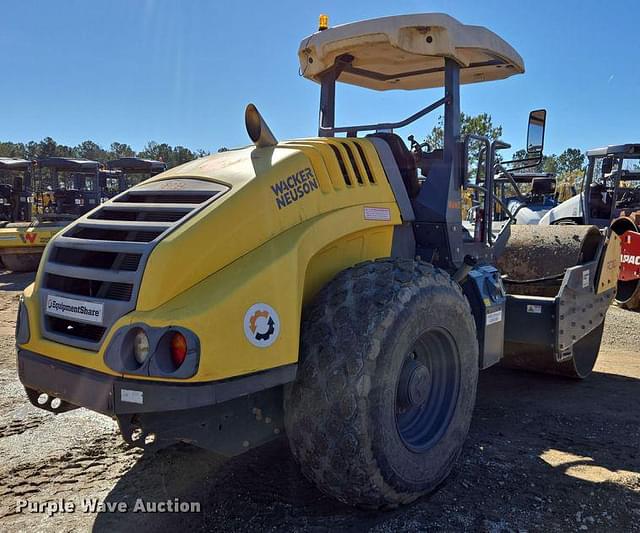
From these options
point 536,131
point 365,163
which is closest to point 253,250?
point 365,163

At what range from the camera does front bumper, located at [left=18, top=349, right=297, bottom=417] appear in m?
2.30

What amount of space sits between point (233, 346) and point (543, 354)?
3868 millimetres

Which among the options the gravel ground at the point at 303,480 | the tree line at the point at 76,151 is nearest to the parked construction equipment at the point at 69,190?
the gravel ground at the point at 303,480

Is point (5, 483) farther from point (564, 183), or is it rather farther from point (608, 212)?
point (564, 183)

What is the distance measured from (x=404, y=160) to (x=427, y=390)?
1.59 meters

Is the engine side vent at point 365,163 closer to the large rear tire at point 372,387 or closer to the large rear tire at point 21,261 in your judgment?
the large rear tire at point 372,387

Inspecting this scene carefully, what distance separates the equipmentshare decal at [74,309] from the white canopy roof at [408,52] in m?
2.43

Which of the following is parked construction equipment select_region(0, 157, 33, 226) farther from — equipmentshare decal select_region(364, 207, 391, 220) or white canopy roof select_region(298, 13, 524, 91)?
equipmentshare decal select_region(364, 207, 391, 220)

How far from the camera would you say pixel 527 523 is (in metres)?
2.88

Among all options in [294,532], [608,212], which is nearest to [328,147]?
[294,532]

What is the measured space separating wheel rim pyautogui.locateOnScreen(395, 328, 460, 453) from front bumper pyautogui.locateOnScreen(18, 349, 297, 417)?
2.48 ft

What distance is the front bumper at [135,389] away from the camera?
230 cm

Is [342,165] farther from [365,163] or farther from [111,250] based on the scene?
[111,250]

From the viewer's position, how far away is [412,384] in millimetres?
3039
